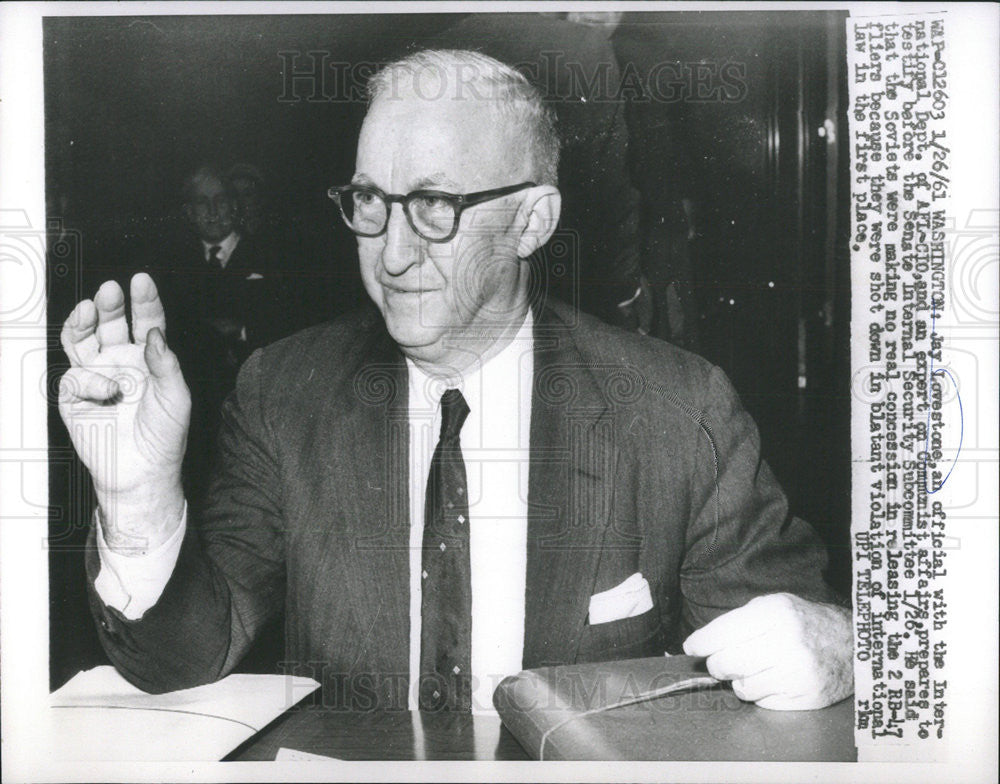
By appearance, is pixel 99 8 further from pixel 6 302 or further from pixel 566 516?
pixel 566 516

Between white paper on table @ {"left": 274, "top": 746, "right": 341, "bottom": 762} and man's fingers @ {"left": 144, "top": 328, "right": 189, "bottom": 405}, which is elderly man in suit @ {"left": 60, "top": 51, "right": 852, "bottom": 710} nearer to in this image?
man's fingers @ {"left": 144, "top": 328, "right": 189, "bottom": 405}

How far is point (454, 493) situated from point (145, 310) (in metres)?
0.69

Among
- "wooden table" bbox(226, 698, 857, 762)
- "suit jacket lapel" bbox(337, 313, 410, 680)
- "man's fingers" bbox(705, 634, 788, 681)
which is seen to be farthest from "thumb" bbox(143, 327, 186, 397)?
"man's fingers" bbox(705, 634, 788, 681)

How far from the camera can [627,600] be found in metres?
1.92

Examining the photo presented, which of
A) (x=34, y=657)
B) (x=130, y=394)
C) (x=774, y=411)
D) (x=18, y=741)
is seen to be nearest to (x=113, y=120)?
(x=130, y=394)

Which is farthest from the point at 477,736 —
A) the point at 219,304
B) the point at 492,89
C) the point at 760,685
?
the point at 492,89

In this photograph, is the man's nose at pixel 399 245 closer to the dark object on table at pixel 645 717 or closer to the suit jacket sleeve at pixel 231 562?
the suit jacket sleeve at pixel 231 562

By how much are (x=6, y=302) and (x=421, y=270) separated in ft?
2.78

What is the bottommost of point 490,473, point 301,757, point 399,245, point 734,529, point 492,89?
point 301,757

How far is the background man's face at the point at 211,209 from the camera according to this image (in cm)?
196

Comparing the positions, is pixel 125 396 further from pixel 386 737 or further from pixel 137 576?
pixel 386 737

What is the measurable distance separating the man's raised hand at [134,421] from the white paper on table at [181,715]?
0.30 m

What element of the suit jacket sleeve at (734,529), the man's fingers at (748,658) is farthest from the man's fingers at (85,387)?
the man's fingers at (748,658)

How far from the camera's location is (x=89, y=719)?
78.5 inches
